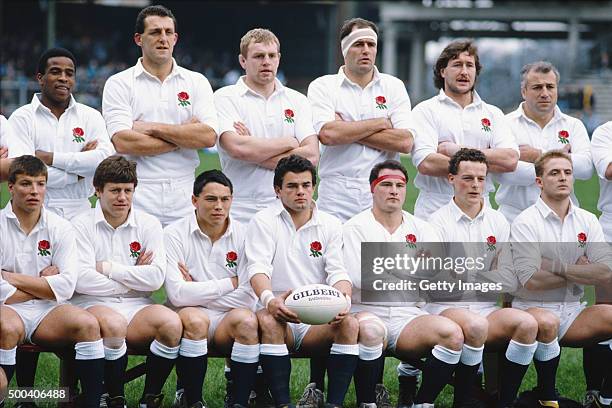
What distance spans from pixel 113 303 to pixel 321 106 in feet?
6.48

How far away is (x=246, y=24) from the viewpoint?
4069 cm

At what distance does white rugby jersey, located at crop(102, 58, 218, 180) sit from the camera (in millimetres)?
6621

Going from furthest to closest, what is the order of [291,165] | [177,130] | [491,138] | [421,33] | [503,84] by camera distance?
[421,33]
[503,84]
[491,138]
[177,130]
[291,165]

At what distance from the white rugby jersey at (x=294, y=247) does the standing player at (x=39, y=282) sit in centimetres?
108

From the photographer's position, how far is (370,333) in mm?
5828

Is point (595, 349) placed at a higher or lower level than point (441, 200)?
lower

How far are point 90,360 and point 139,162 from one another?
154 centimetres

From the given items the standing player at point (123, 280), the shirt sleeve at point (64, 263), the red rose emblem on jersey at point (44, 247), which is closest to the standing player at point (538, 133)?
the standing player at point (123, 280)

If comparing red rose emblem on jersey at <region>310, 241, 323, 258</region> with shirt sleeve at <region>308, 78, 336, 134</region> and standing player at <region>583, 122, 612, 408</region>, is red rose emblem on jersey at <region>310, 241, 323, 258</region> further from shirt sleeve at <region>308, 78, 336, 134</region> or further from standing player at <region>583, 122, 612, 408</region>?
standing player at <region>583, 122, 612, 408</region>

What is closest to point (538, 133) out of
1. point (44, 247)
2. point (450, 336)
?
point (450, 336)

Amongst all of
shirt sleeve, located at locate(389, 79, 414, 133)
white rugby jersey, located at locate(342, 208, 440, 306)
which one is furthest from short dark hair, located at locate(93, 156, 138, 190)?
shirt sleeve, located at locate(389, 79, 414, 133)

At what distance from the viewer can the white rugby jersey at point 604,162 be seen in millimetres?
6969

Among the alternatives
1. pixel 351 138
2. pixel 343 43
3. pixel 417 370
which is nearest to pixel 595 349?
pixel 417 370

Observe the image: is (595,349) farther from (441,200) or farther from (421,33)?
(421,33)
